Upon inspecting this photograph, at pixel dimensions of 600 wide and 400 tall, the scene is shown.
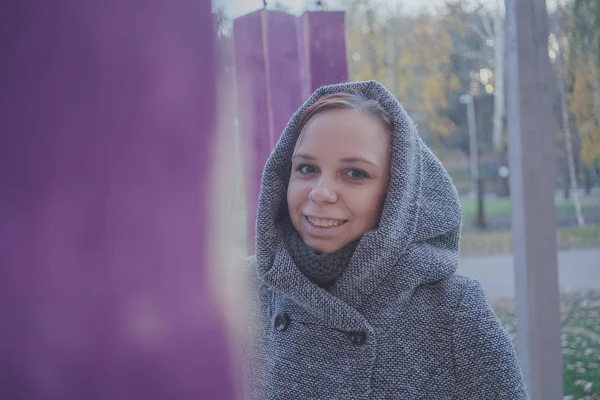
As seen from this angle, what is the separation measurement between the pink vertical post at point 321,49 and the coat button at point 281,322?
3.18ft

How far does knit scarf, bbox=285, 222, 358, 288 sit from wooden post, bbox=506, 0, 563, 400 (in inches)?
53.1

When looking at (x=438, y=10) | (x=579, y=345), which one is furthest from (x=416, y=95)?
(x=579, y=345)

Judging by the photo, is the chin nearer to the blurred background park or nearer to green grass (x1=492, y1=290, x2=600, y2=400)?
the blurred background park

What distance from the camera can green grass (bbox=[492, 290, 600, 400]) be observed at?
3.38m

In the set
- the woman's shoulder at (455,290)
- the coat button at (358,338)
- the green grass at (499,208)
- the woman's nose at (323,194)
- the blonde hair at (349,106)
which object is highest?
the blonde hair at (349,106)

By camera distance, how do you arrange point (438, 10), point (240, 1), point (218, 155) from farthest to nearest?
point (438, 10), point (240, 1), point (218, 155)

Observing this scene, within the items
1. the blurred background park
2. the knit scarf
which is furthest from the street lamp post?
the knit scarf

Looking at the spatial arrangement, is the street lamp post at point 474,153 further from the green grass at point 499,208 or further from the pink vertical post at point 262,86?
the pink vertical post at point 262,86

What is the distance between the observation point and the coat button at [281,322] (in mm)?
1365

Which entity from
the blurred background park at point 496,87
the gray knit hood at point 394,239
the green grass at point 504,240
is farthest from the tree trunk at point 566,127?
the gray knit hood at point 394,239

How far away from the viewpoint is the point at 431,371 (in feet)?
4.09

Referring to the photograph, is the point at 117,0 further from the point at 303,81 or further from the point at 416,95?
the point at 416,95

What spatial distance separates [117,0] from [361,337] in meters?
1.06

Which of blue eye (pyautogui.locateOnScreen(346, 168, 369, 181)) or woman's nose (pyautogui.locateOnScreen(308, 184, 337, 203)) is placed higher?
blue eye (pyautogui.locateOnScreen(346, 168, 369, 181))
